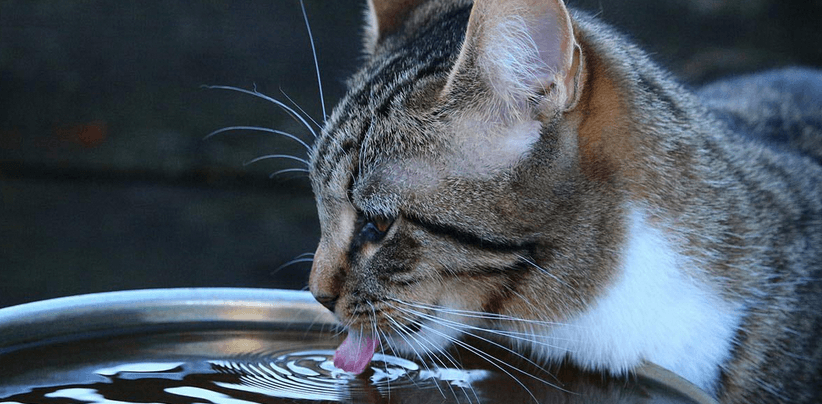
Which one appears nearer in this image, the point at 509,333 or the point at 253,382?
the point at 253,382

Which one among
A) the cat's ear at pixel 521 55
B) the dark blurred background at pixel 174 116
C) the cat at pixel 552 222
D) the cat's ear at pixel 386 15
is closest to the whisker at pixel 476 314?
the cat at pixel 552 222

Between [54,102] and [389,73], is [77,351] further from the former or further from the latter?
[54,102]

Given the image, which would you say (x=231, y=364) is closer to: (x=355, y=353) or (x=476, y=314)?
(x=355, y=353)

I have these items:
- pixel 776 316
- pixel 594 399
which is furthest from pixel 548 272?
pixel 776 316

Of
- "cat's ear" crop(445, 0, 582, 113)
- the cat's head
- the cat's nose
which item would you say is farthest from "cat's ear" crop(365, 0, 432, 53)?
the cat's nose

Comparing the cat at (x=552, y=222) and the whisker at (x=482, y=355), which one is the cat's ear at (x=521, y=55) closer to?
the cat at (x=552, y=222)

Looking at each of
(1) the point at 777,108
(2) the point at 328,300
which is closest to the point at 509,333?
(2) the point at 328,300
